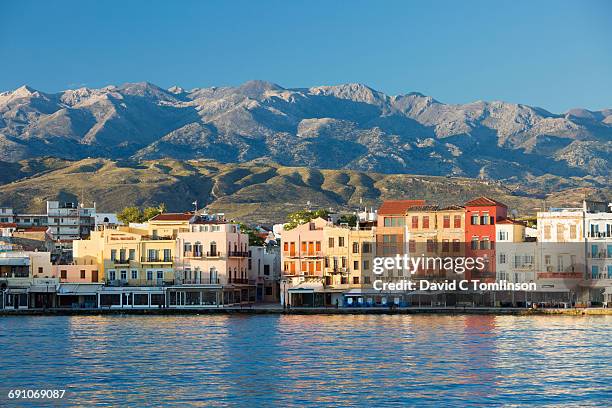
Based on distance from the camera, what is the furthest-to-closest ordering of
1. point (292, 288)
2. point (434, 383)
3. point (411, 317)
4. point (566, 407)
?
point (292, 288), point (411, 317), point (434, 383), point (566, 407)

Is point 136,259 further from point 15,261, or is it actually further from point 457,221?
point 457,221

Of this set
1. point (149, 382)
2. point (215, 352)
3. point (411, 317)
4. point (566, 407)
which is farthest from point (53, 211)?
point (566, 407)

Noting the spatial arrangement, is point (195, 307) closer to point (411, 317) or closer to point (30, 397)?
point (411, 317)

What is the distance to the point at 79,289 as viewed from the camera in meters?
104

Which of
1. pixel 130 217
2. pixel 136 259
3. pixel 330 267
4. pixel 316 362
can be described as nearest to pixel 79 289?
pixel 136 259

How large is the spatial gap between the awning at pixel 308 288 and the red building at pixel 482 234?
12738 mm

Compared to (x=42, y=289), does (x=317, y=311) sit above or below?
below

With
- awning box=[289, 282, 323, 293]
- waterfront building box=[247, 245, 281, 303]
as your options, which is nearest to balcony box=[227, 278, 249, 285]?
waterfront building box=[247, 245, 281, 303]

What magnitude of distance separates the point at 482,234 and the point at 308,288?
50.6 feet

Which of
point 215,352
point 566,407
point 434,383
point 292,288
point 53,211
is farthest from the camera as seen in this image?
point 53,211

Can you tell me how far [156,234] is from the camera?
4215 inches

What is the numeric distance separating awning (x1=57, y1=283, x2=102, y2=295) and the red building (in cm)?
3210

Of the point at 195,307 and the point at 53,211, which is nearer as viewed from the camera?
the point at 195,307

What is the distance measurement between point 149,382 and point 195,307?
50834mm
